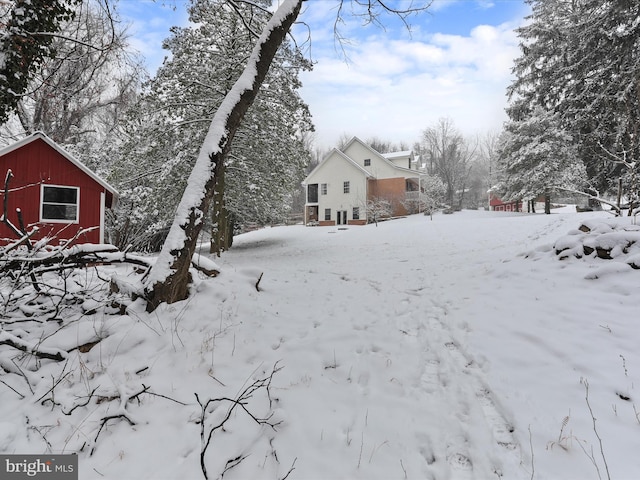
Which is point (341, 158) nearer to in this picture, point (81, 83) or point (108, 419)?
point (81, 83)

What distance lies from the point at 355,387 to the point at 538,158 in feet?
80.3

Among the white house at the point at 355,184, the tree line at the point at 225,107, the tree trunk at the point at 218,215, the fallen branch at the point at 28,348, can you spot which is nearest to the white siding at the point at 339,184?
the white house at the point at 355,184

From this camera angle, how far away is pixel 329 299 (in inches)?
211

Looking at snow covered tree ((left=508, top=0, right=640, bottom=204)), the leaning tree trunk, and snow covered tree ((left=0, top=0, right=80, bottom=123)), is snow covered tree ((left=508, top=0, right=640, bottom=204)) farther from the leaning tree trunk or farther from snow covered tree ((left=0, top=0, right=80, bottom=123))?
snow covered tree ((left=0, top=0, right=80, bottom=123))

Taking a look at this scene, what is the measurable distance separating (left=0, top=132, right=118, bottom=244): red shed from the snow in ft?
29.1

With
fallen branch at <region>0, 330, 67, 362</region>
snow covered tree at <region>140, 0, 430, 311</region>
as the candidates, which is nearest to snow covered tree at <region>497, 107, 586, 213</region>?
snow covered tree at <region>140, 0, 430, 311</region>

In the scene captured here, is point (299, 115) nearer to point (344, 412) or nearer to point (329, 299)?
point (329, 299)

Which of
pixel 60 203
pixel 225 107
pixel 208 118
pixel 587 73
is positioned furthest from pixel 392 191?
pixel 225 107

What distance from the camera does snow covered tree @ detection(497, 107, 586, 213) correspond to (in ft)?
64.6

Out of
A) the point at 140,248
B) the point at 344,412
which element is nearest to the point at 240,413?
the point at 344,412

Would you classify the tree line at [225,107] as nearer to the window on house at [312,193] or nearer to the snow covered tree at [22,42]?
the snow covered tree at [22,42]

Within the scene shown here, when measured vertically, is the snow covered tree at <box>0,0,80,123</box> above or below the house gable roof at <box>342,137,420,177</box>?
below

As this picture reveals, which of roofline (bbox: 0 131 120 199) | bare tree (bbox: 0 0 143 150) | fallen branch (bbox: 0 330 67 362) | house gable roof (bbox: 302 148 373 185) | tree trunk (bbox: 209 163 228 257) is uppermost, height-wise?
house gable roof (bbox: 302 148 373 185)

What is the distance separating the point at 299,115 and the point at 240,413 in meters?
10.6
